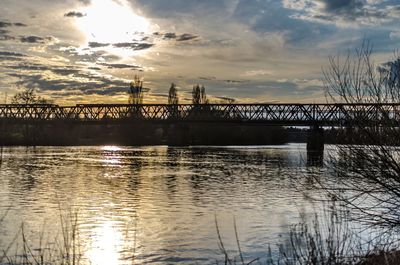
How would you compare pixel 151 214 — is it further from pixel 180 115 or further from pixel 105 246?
pixel 180 115

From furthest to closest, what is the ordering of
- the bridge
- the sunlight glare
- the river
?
the bridge
the river
the sunlight glare

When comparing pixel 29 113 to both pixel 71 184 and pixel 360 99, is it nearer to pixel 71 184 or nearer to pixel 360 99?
pixel 71 184

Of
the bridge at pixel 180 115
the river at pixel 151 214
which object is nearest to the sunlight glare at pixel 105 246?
the river at pixel 151 214

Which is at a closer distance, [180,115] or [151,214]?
[151,214]

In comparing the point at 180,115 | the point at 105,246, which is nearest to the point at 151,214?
the point at 105,246

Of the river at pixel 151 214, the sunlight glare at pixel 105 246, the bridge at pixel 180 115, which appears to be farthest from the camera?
the bridge at pixel 180 115

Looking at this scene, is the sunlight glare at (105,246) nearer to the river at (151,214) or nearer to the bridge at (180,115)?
the river at (151,214)

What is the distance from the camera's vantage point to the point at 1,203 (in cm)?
2520

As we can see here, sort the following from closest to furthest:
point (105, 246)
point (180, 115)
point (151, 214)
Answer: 1. point (105, 246)
2. point (151, 214)
3. point (180, 115)

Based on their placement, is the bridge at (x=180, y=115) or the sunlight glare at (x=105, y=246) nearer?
the sunlight glare at (x=105, y=246)

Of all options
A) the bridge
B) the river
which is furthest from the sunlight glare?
the bridge

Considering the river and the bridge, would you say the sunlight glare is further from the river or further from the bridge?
the bridge

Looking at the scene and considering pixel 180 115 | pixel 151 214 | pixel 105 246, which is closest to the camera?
pixel 105 246

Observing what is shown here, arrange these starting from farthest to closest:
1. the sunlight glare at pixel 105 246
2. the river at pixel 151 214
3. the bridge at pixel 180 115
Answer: the bridge at pixel 180 115 → the river at pixel 151 214 → the sunlight glare at pixel 105 246
